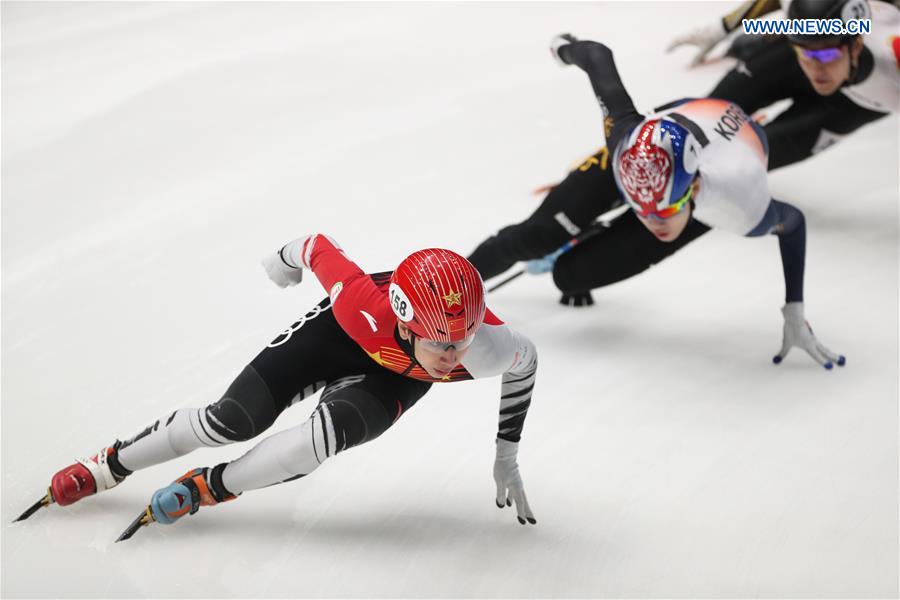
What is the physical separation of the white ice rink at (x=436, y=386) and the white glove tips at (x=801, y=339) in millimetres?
56

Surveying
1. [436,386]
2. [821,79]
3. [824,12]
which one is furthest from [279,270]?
[821,79]

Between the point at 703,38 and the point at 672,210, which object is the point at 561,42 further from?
the point at 703,38

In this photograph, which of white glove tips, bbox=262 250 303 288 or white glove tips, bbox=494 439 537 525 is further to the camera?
white glove tips, bbox=262 250 303 288

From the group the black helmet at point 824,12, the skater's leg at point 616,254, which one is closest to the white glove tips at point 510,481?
the skater's leg at point 616,254

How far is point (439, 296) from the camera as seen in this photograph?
7.52 feet

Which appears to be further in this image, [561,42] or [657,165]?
[561,42]

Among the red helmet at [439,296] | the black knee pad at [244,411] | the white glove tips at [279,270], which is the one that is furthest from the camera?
the white glove tips at [279,270]

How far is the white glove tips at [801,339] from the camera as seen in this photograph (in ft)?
11.8

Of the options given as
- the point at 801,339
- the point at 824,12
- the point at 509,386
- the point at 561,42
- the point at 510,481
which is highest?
the point at 561,42

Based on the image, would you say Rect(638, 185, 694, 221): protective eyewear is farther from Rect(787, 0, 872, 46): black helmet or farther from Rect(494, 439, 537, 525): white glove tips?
Rect(494, 439, 537, 525): white glove tips

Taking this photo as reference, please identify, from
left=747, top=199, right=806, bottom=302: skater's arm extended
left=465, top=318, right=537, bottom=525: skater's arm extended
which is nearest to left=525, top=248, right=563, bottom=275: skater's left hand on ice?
left=747, top=199, right=806, bottom=302: skater's arm extended

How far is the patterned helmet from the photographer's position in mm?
3223

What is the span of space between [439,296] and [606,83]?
1721 millimetres

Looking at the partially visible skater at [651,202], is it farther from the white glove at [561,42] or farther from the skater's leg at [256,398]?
the skater's leg at [256,398]
